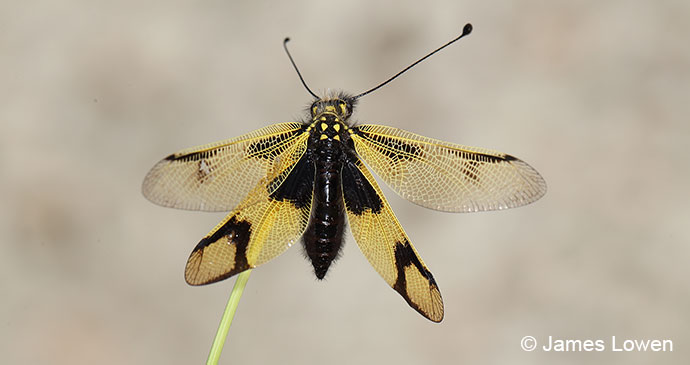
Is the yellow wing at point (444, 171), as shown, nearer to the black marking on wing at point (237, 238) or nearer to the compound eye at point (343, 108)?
the compound eye at point (343, 108)

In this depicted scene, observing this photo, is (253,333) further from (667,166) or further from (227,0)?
(667,166)

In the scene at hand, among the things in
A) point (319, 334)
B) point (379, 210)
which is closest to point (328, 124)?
point (379, 210)

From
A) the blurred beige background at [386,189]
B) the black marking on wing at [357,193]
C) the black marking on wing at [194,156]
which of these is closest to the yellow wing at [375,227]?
the black marking on wing at [357,193]

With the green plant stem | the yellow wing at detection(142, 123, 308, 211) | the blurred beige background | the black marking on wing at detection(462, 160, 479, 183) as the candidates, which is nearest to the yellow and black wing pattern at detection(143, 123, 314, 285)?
the yellow wing at detection(142, 123, 308, 211)

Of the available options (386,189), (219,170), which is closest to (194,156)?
(219,170)

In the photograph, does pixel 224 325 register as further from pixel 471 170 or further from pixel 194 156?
pixel 471 170

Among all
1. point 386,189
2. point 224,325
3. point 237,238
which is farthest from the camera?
point 386,189
